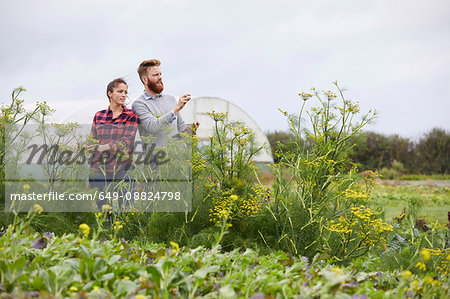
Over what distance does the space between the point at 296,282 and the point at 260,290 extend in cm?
21

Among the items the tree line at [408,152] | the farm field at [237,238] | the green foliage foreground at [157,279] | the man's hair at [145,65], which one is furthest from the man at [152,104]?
the tree line at [408,152]

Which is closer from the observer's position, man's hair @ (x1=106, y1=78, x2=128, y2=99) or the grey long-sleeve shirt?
the grey long-sleeve shirt

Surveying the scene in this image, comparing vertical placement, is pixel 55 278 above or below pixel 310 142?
below

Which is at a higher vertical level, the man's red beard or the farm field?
the man's red beard

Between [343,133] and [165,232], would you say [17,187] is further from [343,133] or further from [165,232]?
[343,133]

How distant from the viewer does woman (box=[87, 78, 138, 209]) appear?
12.9ft

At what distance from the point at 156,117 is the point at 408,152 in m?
15.8

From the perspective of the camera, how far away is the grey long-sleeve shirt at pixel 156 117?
385 centimetres

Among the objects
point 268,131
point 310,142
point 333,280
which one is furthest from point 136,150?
point 268,131

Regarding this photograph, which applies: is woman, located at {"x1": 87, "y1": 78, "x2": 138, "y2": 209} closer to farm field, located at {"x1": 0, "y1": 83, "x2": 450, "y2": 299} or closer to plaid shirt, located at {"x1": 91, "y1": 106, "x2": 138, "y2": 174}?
plaid shirt, located at {"x1": 91, "y1": 106, "x2": 138, "y2": 174}

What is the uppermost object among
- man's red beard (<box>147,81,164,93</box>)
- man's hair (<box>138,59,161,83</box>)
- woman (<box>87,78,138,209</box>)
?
man's hair (<box>138,59,161,83</box>)

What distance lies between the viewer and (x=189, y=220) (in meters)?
3.45

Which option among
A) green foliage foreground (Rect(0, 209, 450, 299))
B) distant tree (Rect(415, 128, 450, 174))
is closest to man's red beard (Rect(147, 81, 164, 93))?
green foliage foreground (Rect(0, 209, 450, 299))

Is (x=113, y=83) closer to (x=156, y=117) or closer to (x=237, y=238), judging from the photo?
(x=156, y=117)
